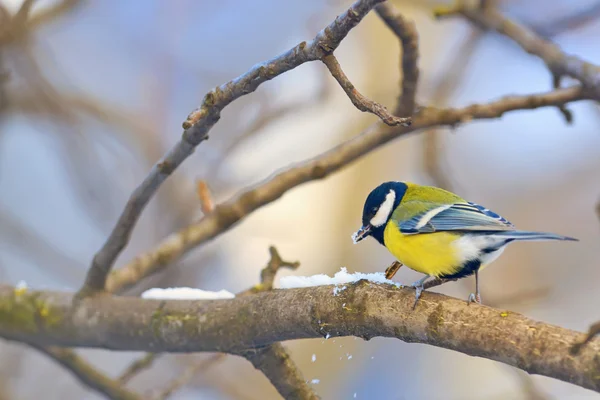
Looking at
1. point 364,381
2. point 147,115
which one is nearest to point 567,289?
point 364,381

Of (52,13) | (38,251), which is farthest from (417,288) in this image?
(38,251)

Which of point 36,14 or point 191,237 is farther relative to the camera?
point 36,14

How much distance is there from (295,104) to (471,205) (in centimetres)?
81

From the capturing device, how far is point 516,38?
1.21 metres

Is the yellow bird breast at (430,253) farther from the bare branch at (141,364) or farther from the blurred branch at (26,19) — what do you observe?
the blurred branch at (26,19)

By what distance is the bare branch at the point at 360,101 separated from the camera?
1.84ft

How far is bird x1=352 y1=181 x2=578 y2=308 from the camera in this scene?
78 centimetres

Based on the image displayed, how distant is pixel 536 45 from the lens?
1.16 m

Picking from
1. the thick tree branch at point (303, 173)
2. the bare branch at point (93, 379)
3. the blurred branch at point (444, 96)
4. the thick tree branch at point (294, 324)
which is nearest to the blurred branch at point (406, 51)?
the thick tree branch at point (303, 173)

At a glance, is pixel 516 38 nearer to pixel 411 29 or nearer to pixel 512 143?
pixel 411 29

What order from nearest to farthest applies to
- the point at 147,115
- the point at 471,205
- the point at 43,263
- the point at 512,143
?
1. the point at 471,205
2. the point at 512,143
3. the point at 43,263
4. the point at 147,115

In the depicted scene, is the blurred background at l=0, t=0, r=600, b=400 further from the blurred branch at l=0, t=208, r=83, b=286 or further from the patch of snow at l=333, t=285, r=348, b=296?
the patch of snow at l=333, t=285, r=348, b=296

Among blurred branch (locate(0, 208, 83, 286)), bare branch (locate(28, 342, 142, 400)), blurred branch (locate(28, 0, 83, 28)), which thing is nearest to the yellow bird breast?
bare branch (locate(28, 342, 142, 400))

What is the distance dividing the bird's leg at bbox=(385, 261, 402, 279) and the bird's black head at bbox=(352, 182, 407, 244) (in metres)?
0.07
